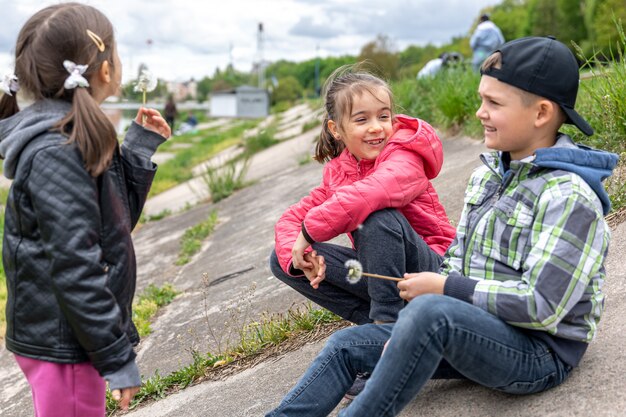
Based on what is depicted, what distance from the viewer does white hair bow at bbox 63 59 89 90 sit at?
220 centimetres

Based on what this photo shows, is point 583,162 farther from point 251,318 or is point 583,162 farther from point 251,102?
point 251,102

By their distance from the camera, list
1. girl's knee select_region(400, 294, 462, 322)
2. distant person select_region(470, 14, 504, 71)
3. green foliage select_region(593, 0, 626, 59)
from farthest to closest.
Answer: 1. green foliage select_region(593, 0, 626, 59)
2. distant person select_region(470, 14, 504, 71)
3. girl's knee select_region(400, 294, 462, 322)

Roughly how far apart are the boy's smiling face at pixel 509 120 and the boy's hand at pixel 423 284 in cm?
46

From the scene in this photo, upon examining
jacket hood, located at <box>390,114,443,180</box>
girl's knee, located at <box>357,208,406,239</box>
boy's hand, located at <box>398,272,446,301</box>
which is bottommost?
boy's hand, located at <box>398,272,446,301</box>

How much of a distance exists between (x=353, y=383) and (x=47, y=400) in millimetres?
1028

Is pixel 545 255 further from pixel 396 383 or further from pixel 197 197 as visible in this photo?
pixel 197 197

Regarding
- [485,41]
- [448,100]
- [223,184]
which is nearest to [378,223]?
[448,100]

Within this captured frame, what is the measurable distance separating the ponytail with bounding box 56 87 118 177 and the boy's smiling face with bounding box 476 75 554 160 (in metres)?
1.15

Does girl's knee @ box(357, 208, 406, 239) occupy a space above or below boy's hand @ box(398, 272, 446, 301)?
above

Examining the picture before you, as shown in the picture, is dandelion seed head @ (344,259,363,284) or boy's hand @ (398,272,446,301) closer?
boy's hand @ (398,272,446,301)

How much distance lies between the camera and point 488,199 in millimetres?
2477

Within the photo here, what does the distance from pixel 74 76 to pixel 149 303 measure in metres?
3.44

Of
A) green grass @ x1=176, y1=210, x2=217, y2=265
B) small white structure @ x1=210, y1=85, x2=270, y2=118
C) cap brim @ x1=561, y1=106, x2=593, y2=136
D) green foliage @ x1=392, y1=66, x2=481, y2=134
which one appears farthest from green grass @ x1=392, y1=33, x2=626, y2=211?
small white structure @ x1=210, y1=85, x2=270, y2=118

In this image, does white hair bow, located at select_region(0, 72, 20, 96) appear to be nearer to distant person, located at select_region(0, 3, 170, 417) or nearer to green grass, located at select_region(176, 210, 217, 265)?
distant person, located at select_region(0, 3, 170, 417)
